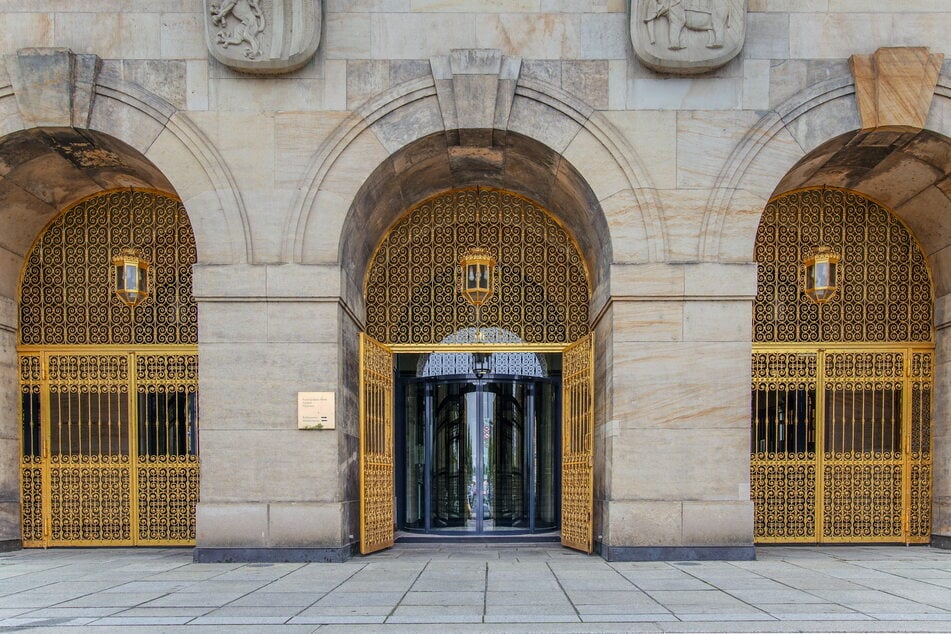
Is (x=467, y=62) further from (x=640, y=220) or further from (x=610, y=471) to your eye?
(x=610, y=471)

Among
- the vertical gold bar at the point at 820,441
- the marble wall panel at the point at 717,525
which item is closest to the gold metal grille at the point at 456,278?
the marble wall panel at the point at 717,525

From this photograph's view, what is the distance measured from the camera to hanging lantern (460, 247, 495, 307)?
10.5 metres

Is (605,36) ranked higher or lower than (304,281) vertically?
higher

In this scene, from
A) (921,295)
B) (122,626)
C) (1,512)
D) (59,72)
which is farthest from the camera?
(921,295)

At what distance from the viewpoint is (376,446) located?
421 inches

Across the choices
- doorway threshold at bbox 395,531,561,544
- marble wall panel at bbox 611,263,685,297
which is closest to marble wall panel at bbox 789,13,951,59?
marble wall panel at bbox 611,263,685,297

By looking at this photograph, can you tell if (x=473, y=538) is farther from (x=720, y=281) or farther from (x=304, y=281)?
(x=720, y=281)

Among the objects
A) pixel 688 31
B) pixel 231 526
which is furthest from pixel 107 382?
pixel 688 31

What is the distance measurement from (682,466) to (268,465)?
4.79 metres

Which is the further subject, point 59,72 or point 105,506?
point 105,506

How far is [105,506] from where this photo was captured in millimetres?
10727

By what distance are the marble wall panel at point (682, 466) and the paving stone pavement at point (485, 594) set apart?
787mm

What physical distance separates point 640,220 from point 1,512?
9.01 meters

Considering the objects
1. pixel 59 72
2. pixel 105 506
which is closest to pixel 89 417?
pixel 105 506
